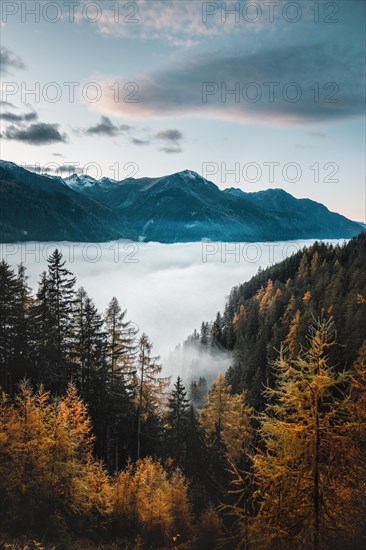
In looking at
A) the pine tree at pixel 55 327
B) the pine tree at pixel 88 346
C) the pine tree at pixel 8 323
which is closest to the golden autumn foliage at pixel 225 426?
the pine tree at pixel 88 346

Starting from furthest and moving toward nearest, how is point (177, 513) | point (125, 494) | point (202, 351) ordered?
point (202, 351) < point (177, 513) < point (125, 494)

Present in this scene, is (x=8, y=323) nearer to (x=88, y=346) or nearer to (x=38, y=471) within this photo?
(x=88, y=346)

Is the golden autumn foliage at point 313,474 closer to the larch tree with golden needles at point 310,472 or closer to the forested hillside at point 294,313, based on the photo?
the larch tree with golden needles at point 310,472

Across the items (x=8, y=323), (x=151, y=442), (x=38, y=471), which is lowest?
(x=151, y=442)

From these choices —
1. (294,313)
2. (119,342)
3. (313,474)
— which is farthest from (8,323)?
(294,313)

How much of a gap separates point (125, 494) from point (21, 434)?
27.7 feet

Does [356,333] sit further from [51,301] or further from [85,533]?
[85,533]

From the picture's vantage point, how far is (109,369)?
41.9 meters

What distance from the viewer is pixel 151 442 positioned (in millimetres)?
41750

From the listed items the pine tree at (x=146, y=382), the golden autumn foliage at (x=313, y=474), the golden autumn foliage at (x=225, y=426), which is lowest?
the golden autumn foliage at (x=225, y=426)

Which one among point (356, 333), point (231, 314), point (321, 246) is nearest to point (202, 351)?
point (231, 314)

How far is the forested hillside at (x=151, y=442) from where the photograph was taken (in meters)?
12.3

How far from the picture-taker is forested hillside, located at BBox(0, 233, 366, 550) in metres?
12.3

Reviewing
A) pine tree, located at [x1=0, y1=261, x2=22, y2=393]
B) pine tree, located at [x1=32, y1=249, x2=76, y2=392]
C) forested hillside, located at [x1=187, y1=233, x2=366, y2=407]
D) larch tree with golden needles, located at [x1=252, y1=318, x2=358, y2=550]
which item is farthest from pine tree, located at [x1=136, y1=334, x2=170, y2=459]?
larch tree with golden needles, located at [x1=252, y1=318, x2=358, y2=550]
